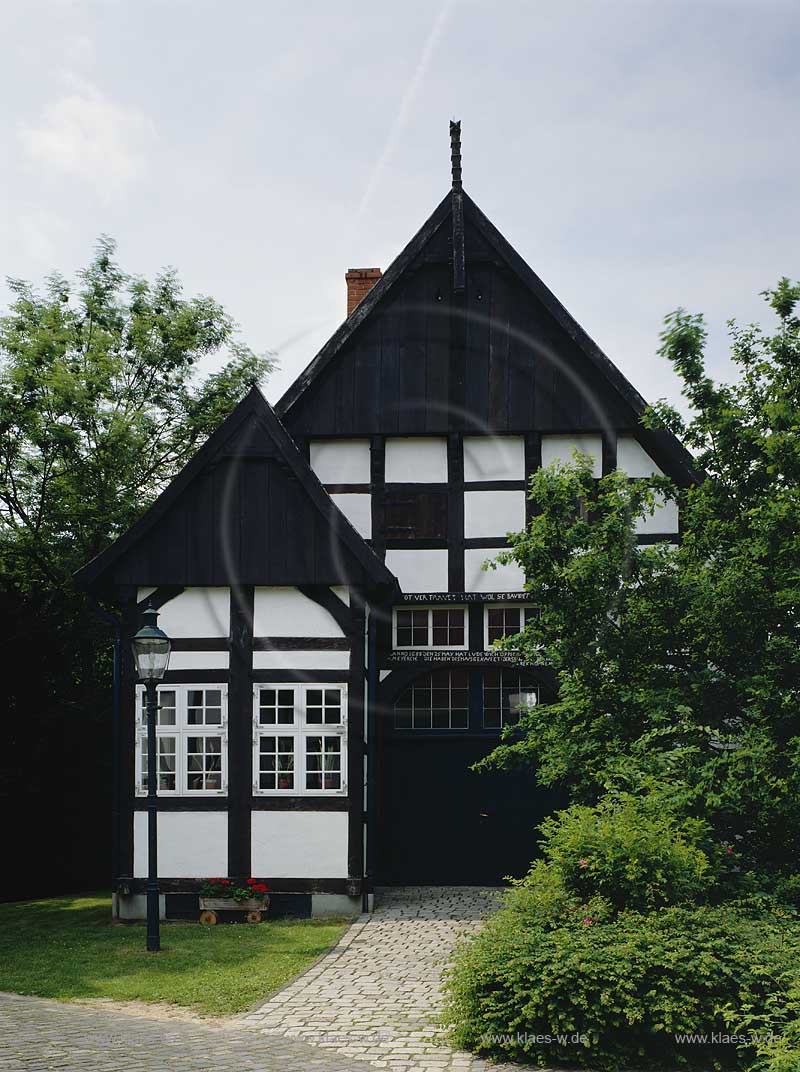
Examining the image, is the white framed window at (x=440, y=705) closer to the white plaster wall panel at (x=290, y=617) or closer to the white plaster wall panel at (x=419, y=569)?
the white plaster wall panel at (x=419, y=569)

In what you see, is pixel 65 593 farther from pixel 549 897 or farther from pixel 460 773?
pixel 549 897

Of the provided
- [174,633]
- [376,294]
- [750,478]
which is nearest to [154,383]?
[376,294]

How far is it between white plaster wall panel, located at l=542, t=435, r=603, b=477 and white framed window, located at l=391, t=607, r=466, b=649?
2.78 meters

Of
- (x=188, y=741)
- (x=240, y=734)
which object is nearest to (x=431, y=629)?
(x=240, y=734)

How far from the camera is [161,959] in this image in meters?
12.6

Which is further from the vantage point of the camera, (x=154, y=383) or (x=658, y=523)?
(x=154, y=383)

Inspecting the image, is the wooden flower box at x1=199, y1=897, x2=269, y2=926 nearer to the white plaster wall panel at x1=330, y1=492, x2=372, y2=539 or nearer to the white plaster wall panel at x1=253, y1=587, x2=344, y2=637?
the white plaster wall panel at x1=253, y1=587, x2=344, y2=637

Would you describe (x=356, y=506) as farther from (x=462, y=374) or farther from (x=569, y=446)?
(x=569, y=446)

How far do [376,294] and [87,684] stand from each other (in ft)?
29.7

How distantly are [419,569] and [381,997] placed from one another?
850 centimetres

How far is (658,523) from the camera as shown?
58.7 ft

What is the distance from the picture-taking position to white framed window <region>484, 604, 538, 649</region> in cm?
1797

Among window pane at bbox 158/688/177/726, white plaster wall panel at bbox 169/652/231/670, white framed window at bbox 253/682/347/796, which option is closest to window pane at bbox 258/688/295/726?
white framed window at bbox 253/682/347/796

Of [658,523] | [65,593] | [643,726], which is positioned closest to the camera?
[643,726]
